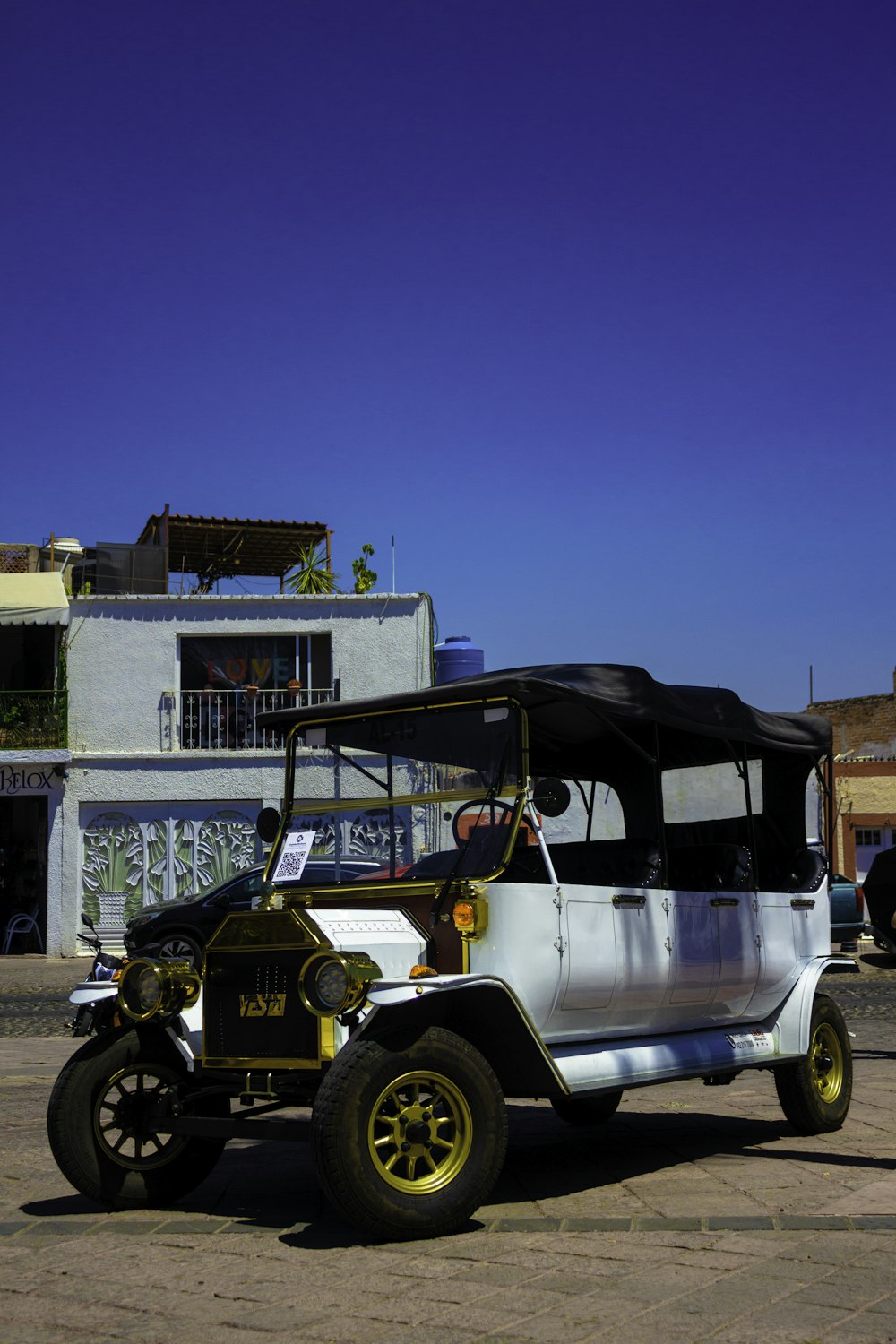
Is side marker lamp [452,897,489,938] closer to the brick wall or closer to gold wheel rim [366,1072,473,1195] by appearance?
gold wheel rim [366,1072,473,1195]

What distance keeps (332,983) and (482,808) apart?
4.40ft

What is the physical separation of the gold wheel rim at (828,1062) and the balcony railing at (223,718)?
20.4 m

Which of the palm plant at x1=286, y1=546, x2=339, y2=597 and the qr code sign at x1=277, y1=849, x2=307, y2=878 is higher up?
the palm plant at x1=286, y1=546, x2=339, y2=597

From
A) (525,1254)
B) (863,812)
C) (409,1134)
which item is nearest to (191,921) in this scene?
(409,1134)

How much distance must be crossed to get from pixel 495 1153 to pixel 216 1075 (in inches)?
48.5

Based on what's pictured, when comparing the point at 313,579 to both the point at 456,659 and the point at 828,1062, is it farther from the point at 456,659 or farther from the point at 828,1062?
the point at 828,1062

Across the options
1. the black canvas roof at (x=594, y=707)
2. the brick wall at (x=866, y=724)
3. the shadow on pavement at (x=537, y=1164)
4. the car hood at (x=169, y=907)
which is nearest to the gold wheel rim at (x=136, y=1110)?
the shadow on pavement at (x=537, y=1164)

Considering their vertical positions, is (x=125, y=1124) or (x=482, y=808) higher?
(x=482, y=808)

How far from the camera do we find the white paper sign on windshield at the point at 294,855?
7.27 meters

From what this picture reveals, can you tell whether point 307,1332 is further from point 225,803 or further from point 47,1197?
point 225,803

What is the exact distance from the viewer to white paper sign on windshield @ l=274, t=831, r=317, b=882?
7.27 m

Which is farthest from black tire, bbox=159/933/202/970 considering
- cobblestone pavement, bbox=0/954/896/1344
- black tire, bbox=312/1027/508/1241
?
black tire, bbox=312/1027/508/1241

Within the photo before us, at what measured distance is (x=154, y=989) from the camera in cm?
620

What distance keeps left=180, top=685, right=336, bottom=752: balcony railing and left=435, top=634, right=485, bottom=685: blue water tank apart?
124 inches
